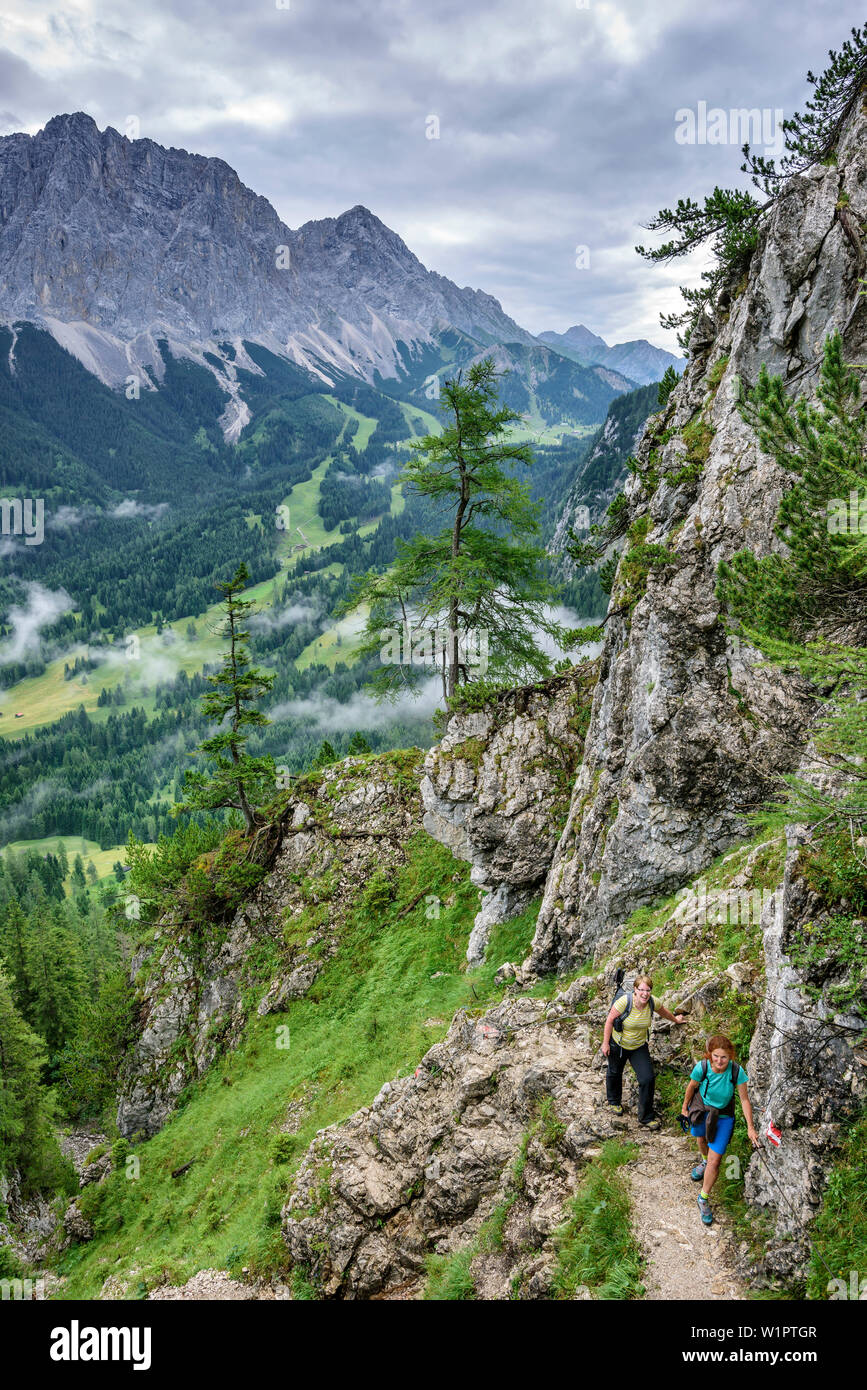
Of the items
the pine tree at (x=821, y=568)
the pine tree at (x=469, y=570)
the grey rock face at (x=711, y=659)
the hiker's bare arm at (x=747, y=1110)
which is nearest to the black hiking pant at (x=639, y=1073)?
the hiker's bare arm at (x=747, y=1110)

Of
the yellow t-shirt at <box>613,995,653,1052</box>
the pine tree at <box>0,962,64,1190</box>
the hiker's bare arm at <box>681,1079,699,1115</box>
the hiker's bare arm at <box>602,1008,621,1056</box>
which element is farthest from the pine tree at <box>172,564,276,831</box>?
the hiker's bare arm at <box>681,1079,699,1115</box>

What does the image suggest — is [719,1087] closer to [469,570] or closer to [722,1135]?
[722,1135]

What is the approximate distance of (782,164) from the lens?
55.9 ft

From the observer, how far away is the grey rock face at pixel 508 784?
70.3 ft

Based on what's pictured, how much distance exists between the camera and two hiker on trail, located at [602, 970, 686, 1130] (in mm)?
10102

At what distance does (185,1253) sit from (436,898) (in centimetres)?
1305

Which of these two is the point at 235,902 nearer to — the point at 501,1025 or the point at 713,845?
the point at 501,1025

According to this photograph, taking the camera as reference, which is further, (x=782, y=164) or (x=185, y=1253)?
(x=185, y=1253)

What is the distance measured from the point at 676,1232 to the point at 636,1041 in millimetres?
2366

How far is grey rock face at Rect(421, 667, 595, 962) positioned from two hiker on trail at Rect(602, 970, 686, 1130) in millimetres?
10601

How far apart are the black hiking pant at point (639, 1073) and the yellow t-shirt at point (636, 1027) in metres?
0.10

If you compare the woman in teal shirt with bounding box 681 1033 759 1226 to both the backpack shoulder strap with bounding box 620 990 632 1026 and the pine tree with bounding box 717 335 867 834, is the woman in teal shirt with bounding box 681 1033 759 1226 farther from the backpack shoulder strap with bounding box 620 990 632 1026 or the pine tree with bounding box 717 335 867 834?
the pine tree with bounding box 717 335 867 834
